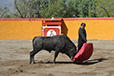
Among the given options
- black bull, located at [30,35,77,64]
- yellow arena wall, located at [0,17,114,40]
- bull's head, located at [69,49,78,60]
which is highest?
black bull, located at [30,35,77,64]

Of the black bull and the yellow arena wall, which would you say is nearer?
the black bull

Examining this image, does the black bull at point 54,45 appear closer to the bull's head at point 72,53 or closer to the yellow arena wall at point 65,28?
the bull's head at point 72,53

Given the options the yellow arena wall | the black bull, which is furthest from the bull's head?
the yellow arena wall

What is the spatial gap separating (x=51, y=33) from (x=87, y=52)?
507 inches

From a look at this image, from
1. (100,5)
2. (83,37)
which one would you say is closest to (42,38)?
(83,37)

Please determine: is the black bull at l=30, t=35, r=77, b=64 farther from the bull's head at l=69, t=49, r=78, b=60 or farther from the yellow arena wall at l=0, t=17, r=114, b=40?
the yellow arena wall at l=0, t=17, r=114, b=40

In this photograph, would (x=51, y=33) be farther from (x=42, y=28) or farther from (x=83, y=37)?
(x=83, y=37)

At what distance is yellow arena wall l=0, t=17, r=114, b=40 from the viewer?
21141 millimetres

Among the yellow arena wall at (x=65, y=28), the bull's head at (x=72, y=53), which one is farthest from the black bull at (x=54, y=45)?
the yellow arena wall at (x=65, y=28)

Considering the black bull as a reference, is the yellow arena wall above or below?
below

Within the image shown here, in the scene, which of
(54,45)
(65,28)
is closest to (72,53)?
(54,45)

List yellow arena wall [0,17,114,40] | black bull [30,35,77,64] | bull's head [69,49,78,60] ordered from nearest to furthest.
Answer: black bull [30,35,77,64] < bull's head [69,49,78,60] < yellow arena wall [0,17,114,40]

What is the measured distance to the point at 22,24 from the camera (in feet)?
72.4

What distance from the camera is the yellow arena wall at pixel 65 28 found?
2114 cm
